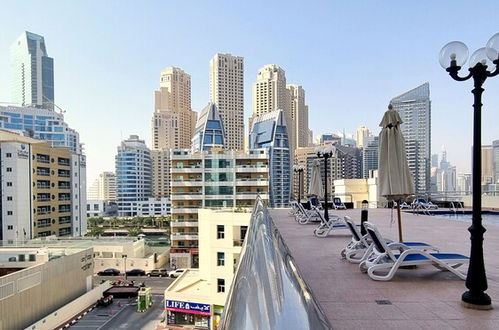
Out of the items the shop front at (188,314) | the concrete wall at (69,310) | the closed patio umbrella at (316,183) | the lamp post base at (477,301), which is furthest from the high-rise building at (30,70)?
the lamp post base at (477,301)

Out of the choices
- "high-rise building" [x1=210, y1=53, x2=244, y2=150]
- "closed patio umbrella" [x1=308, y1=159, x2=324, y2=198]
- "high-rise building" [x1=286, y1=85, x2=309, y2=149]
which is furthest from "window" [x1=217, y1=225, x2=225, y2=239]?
"high-rise building" [x1=286, y1=85, x2=309, y2=149]

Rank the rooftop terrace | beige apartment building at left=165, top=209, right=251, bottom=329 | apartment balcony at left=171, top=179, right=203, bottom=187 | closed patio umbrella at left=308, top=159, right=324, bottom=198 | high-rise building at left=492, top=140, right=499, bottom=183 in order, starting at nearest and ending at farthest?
the rooftop terrace
closed patio umbrella at left=308, top=159, right=324, bottom=198
beige apartment building at left=165, top=209, right=251, bottom=329
high-rise building at left=492, top=140, right=499, bottom=183
apartment balcony at left=171, top=179, right=203, bottom=187

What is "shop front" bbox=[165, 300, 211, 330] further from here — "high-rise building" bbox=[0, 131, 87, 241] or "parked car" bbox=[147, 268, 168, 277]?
"high-rise building" bbox=[0, 131, 87, 241]

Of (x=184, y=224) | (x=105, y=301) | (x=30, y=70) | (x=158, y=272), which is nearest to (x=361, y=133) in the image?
(x=184, y=224)

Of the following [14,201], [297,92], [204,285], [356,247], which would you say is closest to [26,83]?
[297,92]

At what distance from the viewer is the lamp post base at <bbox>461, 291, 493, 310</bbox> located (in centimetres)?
312

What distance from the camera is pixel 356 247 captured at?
5449 mm

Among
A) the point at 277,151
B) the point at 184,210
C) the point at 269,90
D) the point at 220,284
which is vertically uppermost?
the point at 269,90

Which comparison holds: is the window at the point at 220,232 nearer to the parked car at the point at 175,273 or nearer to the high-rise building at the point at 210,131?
the parked car at the point at 175,273

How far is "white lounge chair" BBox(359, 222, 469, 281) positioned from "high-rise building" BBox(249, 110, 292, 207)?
5035cm

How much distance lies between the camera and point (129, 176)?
254ft

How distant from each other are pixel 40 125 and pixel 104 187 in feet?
139

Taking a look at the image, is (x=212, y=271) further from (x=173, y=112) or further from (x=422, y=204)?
(x=173, y=112)

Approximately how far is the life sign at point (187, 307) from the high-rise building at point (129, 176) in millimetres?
63097
